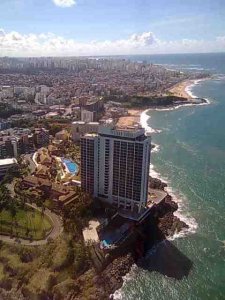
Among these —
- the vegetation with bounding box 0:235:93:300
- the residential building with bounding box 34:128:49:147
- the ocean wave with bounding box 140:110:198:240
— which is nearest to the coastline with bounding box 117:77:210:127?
the ocean wave with bounding box 140:110:198:240

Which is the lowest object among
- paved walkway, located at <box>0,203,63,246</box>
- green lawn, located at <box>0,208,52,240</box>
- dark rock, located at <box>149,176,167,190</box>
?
dark rock, located at <box>149,176,167,190</box>

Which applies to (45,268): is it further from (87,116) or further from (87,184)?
(87,116)

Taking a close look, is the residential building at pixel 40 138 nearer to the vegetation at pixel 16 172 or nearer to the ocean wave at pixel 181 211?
the vegetation at pixel 16 172

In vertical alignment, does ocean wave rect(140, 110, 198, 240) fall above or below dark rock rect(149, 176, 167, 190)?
below

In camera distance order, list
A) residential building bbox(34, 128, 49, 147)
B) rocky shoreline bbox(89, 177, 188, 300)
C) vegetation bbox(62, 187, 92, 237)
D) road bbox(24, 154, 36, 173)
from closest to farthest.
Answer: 1. rocky shoreline bbox(89, 177, 188, 300)
2. vegetation bbox(62, 187, 92, 237)
3. road bbox(24, 154, 36, 173)
4. residential building bbox(34, 128, 49, 147)

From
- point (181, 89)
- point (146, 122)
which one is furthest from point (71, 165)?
point (181, 89)

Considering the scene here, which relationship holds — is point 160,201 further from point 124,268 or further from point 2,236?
point 2,236

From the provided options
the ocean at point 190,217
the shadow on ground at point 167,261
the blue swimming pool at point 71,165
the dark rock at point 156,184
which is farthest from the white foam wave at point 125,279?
the blue swimming pool at point 71,165

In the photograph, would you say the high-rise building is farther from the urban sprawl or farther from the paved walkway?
the paved walkway
